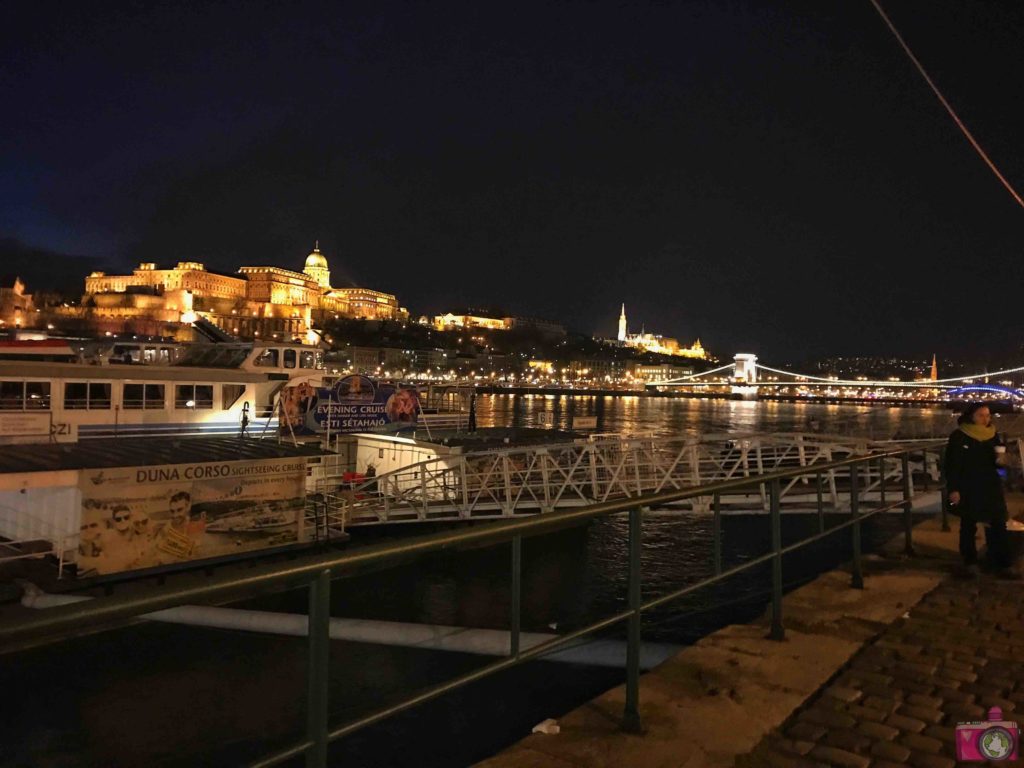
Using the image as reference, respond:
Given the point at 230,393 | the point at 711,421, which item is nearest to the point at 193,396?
the point at 230,393

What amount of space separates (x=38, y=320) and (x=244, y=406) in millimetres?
144570

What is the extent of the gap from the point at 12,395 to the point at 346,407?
8488 millimetres

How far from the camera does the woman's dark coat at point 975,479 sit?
7.00 meters

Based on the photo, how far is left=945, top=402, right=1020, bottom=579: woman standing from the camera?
7020 millimetres

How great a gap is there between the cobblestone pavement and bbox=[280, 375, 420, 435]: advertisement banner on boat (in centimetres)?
1779

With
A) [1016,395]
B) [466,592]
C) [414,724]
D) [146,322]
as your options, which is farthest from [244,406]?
[146,322]

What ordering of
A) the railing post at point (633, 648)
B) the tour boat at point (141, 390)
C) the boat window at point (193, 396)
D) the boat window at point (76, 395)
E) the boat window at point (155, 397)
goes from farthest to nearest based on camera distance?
the boat window at point (193, 396), the boat window at point (155, 397), the boat window at point (76, 395), the tour boat at point (141, 390), the railing post at point (633, 648)

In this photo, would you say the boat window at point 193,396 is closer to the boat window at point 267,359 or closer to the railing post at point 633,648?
the boat window at point 267,359

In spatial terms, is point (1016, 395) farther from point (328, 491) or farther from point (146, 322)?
point (146, 322)

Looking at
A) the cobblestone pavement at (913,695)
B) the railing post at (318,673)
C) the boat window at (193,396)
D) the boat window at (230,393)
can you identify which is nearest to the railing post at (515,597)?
the railing post at (318,673)

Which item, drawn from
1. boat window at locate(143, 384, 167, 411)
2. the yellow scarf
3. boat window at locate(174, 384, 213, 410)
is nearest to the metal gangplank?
boat window at locate(174, 384, 213, 410)

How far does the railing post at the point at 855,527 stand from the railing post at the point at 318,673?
5160 millimetres

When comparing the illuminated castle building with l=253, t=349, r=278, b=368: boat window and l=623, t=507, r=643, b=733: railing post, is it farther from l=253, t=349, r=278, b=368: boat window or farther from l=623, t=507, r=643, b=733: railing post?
l=623, t=507, r=643, b=733: railing post

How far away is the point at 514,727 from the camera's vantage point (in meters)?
10.0
